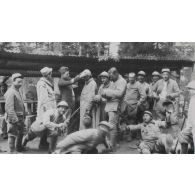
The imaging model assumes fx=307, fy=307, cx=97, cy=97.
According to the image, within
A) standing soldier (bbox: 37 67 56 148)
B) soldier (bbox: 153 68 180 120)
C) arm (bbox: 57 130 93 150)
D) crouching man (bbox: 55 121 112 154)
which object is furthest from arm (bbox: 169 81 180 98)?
standing soldier (bbox: 37 67 56 148)

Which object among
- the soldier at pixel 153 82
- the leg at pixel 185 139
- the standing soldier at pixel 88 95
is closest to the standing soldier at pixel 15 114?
the standing soldier at pixel 88 95

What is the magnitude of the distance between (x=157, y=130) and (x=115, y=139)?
2.18 ft

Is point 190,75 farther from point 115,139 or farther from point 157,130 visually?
point 115,139

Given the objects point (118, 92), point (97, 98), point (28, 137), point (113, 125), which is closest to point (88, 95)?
point (97, 98)

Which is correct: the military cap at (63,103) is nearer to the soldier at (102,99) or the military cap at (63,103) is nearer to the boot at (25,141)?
the soldier at (102,99)

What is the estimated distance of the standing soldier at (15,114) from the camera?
472 centimetres

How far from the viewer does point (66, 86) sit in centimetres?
484

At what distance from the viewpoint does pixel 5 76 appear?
4.78 metres

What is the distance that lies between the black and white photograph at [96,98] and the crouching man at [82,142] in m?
0.01

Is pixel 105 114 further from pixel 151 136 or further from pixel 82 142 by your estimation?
pixel 151 136

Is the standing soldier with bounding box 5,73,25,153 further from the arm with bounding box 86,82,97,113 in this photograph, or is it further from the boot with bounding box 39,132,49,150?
the arm with bounding box 86,82,97,113

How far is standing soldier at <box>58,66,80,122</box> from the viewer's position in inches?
190

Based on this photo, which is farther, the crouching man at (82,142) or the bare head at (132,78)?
the bare head at (132,78)

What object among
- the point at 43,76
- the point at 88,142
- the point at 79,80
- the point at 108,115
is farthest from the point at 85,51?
the point at 88,142
